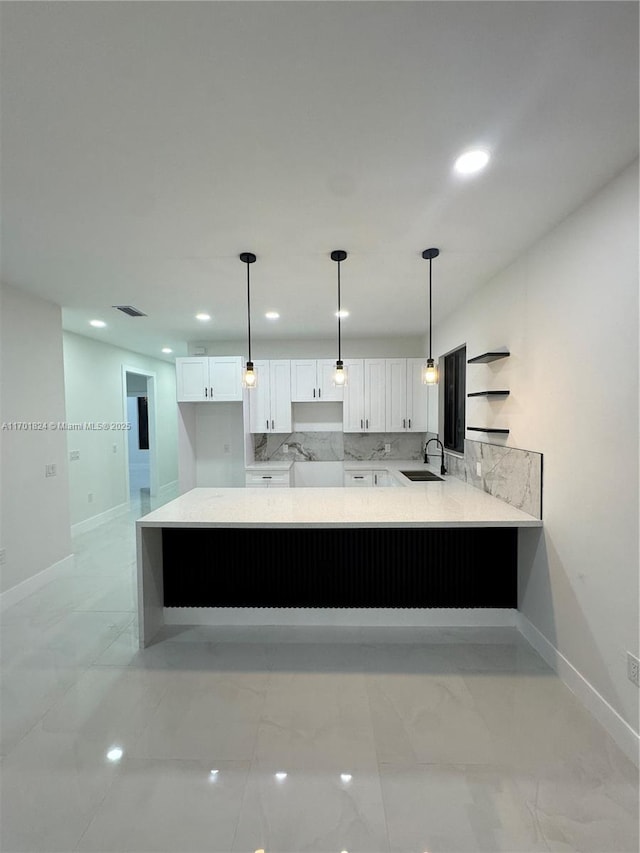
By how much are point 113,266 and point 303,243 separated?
1.45 metres

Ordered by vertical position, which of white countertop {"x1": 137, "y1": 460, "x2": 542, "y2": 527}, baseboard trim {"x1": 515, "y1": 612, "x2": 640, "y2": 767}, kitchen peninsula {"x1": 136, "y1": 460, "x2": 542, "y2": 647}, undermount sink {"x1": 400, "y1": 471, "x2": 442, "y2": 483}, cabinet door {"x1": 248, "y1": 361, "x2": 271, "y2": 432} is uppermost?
cabinet door {"x1": 248, "y1": 361, "x2": 271, "y2": 432}

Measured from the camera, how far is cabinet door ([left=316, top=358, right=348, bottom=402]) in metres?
4.93

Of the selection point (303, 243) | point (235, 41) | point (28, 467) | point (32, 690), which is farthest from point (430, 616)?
point (28, 467)

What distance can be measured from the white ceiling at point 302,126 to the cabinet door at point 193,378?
224 centimetres

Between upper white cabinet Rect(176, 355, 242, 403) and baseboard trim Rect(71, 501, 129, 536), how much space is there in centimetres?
215


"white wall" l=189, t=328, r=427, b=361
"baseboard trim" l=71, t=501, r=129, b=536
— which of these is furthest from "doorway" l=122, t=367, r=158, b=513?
"white wall" l=189, t=328, r=427, b=361

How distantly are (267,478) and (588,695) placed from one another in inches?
138

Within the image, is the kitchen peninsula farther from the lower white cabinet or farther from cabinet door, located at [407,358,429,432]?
cabinet door, located at [407,358,429,432]

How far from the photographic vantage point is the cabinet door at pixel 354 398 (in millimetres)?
4934

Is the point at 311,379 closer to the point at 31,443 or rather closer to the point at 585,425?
the point at 31,443

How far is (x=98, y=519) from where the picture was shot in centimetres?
527

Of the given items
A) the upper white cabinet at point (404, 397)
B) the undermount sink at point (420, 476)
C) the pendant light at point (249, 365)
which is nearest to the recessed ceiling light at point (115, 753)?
the pendant light at point (249, 365)

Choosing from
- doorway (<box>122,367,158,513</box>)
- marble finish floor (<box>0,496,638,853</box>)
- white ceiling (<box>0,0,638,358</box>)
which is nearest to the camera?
white ceiling (<box>0,0,638,358</box>)

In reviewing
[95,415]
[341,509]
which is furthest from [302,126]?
[95,415]
